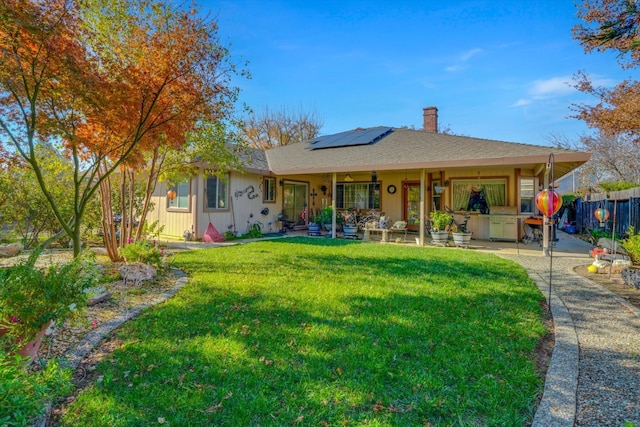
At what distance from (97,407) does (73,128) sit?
412cm

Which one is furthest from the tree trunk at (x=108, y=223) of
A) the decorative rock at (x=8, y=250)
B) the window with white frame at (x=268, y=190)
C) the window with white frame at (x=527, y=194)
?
the window with white frame at (x=527, y=194)

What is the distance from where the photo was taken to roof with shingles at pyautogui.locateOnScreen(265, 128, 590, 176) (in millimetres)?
8523

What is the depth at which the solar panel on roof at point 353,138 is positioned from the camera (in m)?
14.0

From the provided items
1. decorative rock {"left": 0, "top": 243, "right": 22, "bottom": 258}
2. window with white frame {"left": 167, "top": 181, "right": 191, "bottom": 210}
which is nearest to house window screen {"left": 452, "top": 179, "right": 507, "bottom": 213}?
window with white frame {"left": 167, "top": 181, "right": 191, "bottom": 210}

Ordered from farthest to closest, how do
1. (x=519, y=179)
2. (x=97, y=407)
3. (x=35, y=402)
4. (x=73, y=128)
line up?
(x=519, y=179), (x=73, y=128), (x=97, y=407), (x=35, y=402)

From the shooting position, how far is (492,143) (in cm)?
1073

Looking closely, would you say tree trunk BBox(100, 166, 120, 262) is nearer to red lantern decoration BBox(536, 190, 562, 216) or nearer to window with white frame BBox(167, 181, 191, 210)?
window with white frame BBox(167, 181, 191, 210)

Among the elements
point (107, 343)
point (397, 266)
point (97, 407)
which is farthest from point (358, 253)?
point (97, 407)

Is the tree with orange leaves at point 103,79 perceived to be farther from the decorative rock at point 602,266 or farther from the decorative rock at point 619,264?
the decorative rock at point 619,264

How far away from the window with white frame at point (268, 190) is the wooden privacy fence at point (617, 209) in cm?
1004

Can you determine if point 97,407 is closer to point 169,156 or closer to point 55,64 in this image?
point 55,64

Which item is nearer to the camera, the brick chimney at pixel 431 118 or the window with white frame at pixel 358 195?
the window with white frame at pixel 358 195

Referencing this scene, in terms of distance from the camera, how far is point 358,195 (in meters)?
13.9

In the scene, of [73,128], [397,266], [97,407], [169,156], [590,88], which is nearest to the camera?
[97,407]
